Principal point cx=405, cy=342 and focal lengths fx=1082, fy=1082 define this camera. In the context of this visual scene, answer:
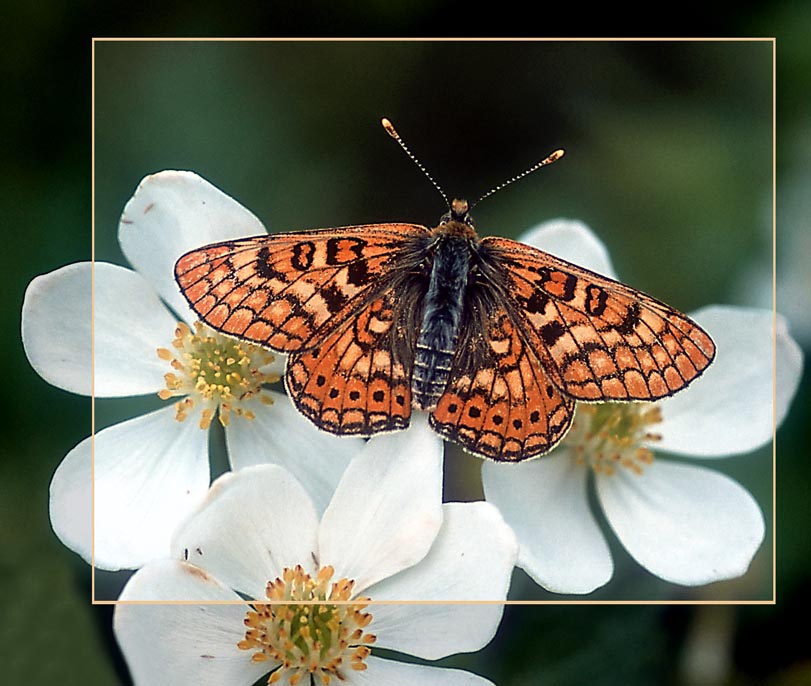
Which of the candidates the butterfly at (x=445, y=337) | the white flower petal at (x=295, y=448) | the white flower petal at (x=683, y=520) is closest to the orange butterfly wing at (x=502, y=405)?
the butterfly at (x=445, y=337)

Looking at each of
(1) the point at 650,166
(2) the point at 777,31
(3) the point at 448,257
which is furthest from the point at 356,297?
(2) the point at 777,31

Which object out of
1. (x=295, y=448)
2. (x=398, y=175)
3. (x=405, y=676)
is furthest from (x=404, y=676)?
(x=398, y=175)

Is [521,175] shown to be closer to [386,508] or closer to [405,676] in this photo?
[386,508]

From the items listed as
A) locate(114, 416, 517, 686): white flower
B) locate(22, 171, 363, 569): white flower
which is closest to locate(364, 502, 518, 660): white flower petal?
locate(114, 416, 517, 686): white flower

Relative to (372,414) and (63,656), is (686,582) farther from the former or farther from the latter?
(63,656)

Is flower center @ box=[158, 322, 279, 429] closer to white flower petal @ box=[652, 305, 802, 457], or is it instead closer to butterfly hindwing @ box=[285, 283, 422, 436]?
butterfly hindwing @ box=[285, 283, 422, 436]

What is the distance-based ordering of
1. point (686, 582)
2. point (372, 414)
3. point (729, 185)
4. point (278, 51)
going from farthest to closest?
point (729, 185), point (278, 51), point (686, 582), point (372, 414)
